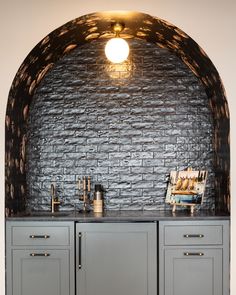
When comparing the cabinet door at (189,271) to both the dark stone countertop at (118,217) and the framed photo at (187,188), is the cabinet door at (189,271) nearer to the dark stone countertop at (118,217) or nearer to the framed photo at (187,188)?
the dark stone countertop at (118,217)

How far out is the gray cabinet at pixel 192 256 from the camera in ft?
14.6

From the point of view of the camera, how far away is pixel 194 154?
522 centimetres

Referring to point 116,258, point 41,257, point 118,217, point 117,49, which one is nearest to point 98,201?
point 118,217

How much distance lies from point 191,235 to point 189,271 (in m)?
0.30

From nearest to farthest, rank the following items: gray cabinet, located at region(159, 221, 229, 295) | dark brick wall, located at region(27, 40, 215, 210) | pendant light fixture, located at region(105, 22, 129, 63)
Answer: gray cabinet, located at region(159, 221, 229, 295)
pendant light fixture, located at region(105, 22, 129, 63)
dark brick wall, located at region(27, 40, 215, 210)

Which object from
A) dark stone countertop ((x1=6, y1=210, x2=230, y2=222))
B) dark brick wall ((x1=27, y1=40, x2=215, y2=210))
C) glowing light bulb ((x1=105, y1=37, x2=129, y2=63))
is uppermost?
glowing light bulb ((x1=105, y1=37, x2=129, y2=63))

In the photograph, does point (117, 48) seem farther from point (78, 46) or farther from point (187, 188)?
point (187, 188)

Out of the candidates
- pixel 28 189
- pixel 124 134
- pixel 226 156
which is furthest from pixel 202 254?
pixel 28 189

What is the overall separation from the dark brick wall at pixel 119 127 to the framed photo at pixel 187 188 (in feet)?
0.66

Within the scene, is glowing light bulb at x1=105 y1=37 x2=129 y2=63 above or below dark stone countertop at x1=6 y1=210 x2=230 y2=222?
above

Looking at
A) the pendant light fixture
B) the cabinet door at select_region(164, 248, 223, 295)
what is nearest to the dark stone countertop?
the cabinet door at select_region(164, 248, 223, 295)

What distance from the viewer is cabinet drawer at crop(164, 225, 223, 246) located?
14.6ft

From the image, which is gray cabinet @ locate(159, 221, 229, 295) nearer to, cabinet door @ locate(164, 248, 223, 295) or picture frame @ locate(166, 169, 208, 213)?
cabinet door @ locate(164, 248, 223, 295)

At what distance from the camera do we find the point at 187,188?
493 centimetres
